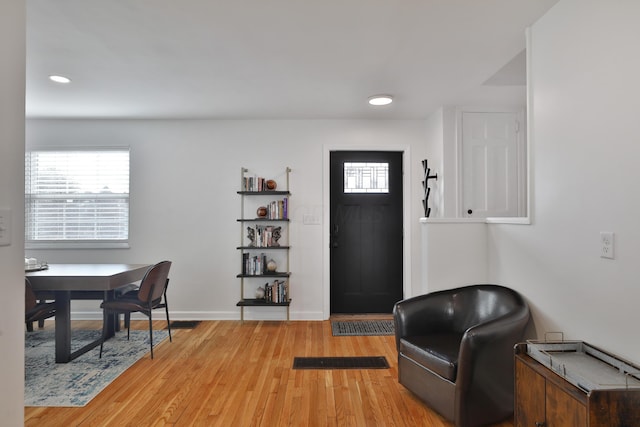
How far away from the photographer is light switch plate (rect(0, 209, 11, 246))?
1.20 m

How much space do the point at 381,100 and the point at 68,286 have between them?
10.7 feet

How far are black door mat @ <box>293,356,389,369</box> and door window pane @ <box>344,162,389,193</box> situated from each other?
2104 mm

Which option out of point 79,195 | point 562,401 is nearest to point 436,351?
point 562,401

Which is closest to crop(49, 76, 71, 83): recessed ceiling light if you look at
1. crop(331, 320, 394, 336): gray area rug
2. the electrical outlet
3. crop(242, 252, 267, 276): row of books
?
crop(242, 252, 267, 276): row of books

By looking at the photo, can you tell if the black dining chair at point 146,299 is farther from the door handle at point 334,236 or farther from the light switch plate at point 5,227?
the light switch plate at point 5,227

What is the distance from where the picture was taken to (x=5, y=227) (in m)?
1.21

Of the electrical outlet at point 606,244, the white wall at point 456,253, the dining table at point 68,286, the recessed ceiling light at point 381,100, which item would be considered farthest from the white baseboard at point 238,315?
the electrical outlet at point 606,244

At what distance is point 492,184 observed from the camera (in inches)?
154

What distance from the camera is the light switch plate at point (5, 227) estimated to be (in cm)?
120

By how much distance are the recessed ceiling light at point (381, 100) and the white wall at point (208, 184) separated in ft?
2.51

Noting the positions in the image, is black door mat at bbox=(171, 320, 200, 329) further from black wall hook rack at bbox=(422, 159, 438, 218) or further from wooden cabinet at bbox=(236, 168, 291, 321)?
black wall hook rack at bbox=(422, 159, 438, 218)

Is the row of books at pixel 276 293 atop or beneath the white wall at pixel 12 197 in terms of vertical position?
beneath

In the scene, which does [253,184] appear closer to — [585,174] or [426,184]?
[426,184]

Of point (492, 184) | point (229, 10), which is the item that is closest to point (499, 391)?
point (492, 184)
